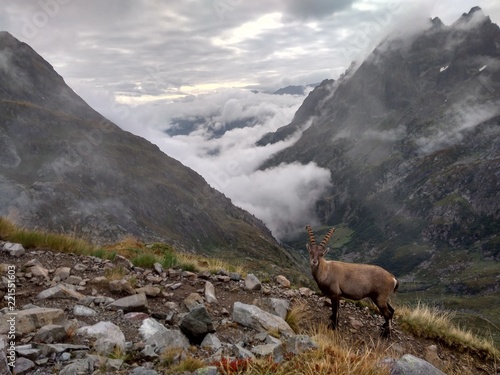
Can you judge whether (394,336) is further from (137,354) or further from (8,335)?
(8,335)

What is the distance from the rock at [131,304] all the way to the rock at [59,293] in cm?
104

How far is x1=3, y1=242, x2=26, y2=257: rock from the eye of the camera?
1352 centimetres

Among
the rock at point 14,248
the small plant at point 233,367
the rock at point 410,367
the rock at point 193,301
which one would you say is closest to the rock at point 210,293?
the rock at point 193,301

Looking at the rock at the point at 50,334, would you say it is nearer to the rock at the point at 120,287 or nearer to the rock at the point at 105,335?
the rock at the point at 105,335

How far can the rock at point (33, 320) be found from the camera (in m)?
7.95

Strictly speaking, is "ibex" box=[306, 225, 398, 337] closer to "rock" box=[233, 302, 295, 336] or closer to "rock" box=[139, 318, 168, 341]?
"rock" box=[233, 302, 295, 336]

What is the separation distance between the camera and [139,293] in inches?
453

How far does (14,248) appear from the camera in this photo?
13680mm

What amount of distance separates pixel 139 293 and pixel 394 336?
888 centimetres

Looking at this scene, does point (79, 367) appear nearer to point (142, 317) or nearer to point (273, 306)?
point (142, 317)

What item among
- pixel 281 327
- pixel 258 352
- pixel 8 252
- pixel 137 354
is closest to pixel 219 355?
pixel 258 352

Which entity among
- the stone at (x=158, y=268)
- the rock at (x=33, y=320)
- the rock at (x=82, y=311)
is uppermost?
the rock at (x=33, y=320)

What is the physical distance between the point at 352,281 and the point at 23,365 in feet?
35.6

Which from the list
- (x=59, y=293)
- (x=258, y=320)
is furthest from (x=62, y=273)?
(x=258, y=320)
